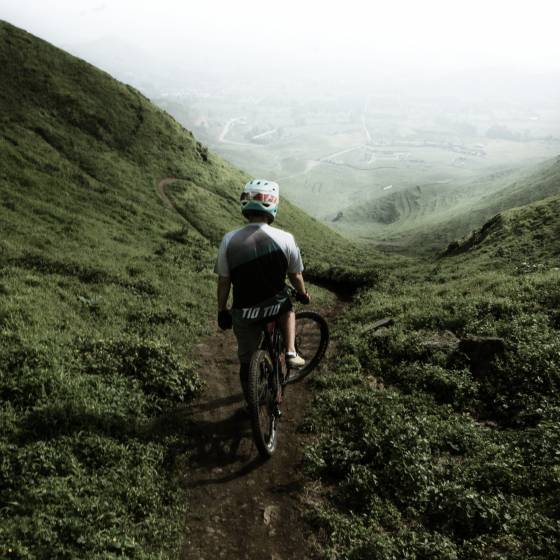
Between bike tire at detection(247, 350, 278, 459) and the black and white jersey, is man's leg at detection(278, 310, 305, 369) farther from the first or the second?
the black and white jersey

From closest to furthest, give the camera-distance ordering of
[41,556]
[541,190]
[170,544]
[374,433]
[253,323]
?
[41,556] → [170,544] → [253,323] → [374,433] → [541,190]

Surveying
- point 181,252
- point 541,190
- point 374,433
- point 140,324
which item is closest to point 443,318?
point 374,433

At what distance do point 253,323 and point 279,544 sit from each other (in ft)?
11.4

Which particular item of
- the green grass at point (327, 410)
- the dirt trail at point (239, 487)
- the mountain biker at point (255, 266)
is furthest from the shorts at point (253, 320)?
the green grass at point (327, 410)

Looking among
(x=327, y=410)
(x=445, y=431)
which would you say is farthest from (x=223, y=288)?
(x=445, y=431)

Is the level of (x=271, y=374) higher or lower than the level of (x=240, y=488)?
higher

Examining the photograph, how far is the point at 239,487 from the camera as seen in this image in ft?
23.9

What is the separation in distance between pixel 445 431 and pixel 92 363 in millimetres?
7528

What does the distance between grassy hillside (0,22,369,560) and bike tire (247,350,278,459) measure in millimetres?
1513

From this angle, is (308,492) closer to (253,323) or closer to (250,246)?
(253,323)

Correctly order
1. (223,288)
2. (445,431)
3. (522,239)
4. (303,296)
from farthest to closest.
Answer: (522,239) < (303,296) < (445,431) < (223,288)

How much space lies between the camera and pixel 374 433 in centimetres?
825

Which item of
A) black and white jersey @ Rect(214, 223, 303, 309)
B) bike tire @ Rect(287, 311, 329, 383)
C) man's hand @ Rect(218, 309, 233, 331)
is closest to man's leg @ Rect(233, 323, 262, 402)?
man's hand @ Rect(218, 309, 233, 331)

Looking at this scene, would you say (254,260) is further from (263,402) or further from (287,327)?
(263,402)
